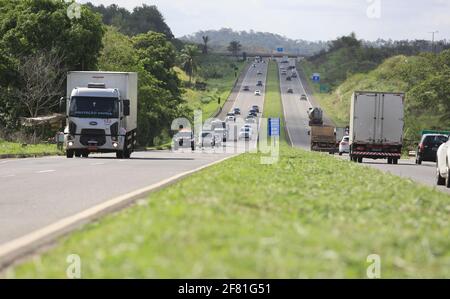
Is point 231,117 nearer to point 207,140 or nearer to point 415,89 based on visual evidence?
point 415,89

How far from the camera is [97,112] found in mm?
42969

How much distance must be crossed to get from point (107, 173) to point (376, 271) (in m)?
20.8

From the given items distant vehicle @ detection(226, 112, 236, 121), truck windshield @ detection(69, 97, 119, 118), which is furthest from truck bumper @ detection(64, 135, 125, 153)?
distant vehicle @ detection(226, 112, 236, 121)

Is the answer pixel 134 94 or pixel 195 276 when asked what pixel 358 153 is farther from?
pixel 195 276

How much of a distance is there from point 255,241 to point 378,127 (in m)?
41.2

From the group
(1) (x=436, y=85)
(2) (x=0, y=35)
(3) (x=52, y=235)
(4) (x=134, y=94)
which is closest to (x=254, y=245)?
(3) (x=52, y=235)

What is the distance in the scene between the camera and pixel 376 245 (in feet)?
27.4

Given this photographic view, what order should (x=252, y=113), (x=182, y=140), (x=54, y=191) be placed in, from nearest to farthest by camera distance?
1. (x=54, y=191)
2. (x=182, y=140)
3. (x=252, y=113)

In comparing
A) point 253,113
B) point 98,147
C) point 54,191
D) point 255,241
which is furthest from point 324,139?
point 255,241

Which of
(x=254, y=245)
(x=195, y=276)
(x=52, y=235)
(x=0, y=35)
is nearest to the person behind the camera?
(x=195, y=276)

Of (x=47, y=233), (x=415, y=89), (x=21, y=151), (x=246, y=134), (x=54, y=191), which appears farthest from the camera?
(x=415, y=89)

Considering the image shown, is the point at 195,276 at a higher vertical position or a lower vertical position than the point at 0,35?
lower

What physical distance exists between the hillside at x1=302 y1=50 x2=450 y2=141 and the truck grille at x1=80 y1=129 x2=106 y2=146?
196 ft
